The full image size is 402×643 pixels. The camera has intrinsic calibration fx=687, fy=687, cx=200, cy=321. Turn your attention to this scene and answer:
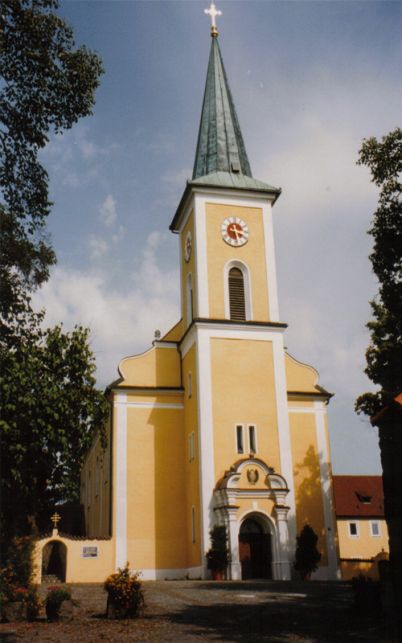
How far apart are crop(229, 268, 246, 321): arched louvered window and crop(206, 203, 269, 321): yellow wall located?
0.52 metres

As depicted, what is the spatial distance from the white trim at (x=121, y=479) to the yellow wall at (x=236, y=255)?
635 cm

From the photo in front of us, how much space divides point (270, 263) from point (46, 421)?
14801 mm

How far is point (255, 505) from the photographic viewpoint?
29.6m

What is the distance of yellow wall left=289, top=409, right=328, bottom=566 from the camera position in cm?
3158

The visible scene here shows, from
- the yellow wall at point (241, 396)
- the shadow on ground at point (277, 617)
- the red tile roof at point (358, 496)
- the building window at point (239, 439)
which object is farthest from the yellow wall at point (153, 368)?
the red tile roof at point (358, 496)

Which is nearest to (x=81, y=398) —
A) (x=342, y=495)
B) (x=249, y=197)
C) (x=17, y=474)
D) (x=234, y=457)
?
(x=17, y=474)

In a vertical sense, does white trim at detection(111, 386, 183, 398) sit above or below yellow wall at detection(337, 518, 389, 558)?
above

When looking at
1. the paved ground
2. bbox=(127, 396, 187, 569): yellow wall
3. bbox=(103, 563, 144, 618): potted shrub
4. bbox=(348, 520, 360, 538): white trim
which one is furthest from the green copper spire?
bbox=(348, 520, 360, 538): white trim

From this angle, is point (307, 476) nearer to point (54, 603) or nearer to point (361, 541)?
point (54, 603)

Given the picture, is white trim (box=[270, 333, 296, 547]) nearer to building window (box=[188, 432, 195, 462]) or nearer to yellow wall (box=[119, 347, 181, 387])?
building window (box=[188, 432, 195, 462])

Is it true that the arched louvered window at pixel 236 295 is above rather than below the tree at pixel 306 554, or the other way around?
above

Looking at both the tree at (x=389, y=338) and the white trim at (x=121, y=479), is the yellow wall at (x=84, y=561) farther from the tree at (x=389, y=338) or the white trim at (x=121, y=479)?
the tree at (x=389, y=338)

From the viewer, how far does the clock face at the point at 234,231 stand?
3531cm

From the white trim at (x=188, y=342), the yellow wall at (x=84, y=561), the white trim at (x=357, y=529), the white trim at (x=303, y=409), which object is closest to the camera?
the yellow wall at (x=84, y=561)
